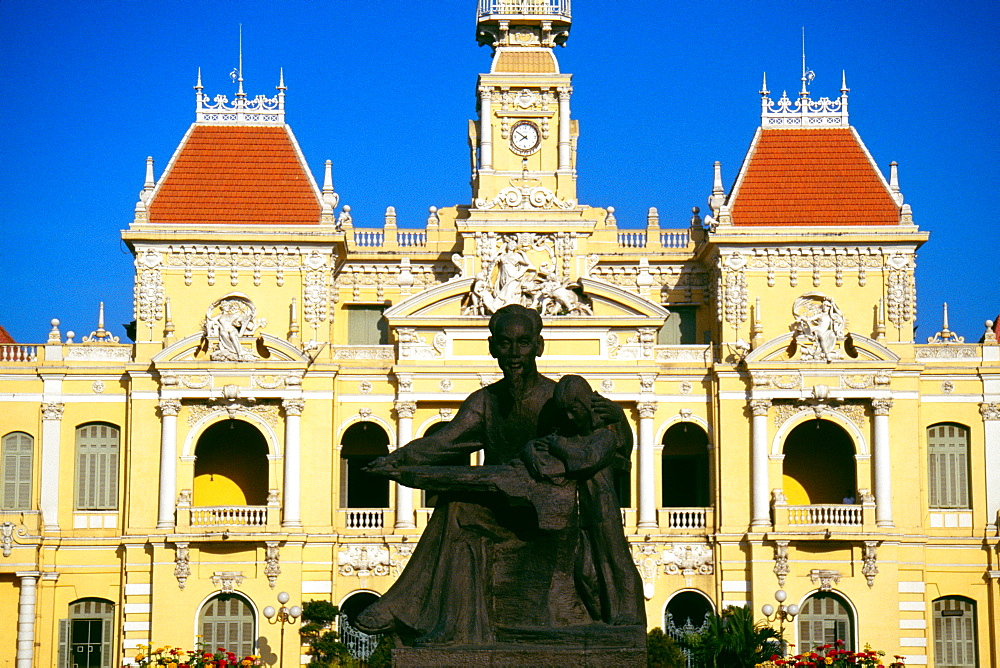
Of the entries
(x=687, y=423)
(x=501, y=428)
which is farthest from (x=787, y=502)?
(x=501, y=428)

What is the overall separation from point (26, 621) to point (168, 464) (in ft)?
18.2

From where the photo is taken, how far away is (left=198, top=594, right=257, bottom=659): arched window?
155 feet

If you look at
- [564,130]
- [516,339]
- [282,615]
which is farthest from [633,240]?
[516,339]

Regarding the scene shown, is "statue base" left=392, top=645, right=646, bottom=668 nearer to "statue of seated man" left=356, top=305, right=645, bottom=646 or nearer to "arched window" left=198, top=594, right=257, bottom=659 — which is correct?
"statue of seated man" left=356, top=305, right=645, bottom=646

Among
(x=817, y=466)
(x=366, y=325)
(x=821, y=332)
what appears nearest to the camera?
(x=821, y=332)

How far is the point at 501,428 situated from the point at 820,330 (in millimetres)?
35735

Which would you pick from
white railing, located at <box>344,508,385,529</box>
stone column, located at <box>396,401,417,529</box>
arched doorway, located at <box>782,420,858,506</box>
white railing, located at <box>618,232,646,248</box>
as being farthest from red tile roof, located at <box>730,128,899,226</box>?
white railing, located at <box>344,508,385,529</box>

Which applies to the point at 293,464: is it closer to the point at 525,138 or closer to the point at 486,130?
the point at 486,130

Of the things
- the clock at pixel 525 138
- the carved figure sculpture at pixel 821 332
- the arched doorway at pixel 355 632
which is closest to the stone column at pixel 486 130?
the clock at pixel 525 138

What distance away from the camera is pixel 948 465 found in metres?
49.2

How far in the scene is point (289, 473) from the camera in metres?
47.7

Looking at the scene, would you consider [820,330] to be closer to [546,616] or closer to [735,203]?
[735,203]

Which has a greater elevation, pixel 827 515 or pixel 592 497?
pixel 827 515

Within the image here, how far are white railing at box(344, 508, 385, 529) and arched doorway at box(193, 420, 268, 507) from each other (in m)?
3.31
